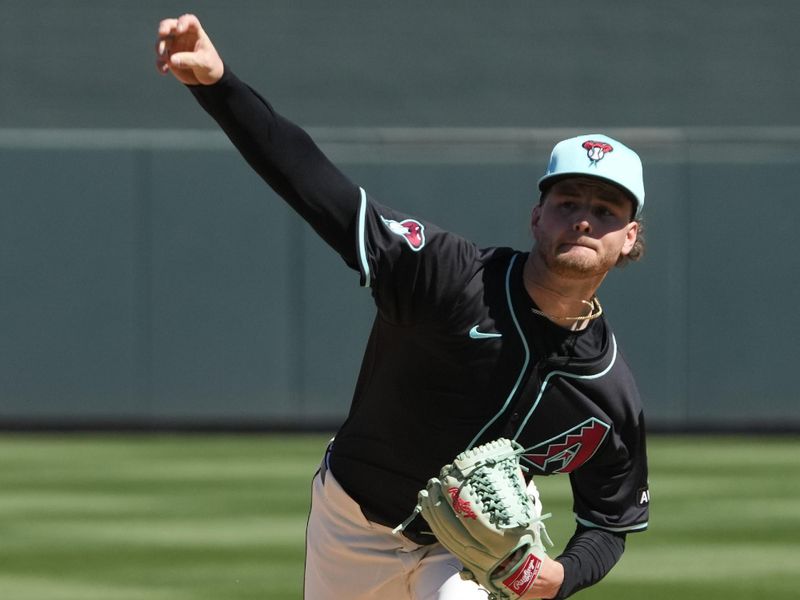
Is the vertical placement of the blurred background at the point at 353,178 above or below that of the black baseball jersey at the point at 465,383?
below

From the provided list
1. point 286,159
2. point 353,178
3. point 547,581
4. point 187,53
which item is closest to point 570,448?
point 547,581

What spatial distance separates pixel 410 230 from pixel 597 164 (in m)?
0.58

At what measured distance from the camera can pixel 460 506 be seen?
4430 millimetres

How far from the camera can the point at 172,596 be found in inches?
299

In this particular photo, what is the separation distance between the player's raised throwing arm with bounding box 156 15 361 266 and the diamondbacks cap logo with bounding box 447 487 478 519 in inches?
26.5

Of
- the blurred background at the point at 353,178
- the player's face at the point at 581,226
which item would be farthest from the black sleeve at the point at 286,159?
the blurred background at the point at 353,178

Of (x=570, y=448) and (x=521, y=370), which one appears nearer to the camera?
(x=521, y=370)

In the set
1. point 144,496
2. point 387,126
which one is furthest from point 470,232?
point 144,496

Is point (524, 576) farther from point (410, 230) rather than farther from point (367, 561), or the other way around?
point (410, 230)

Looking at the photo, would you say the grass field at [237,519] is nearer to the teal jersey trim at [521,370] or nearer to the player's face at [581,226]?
the teal jersey trim at [521,370]

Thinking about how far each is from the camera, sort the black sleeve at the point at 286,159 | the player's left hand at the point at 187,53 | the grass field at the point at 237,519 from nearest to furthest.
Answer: the player's left hand at the point at 187,53 → the black sleeve at the point at 286,159 → the grass field at the point at 237,519

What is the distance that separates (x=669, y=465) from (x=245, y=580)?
5.04 meters

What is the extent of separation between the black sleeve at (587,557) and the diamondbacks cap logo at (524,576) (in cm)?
17

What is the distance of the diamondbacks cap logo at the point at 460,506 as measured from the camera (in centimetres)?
442
